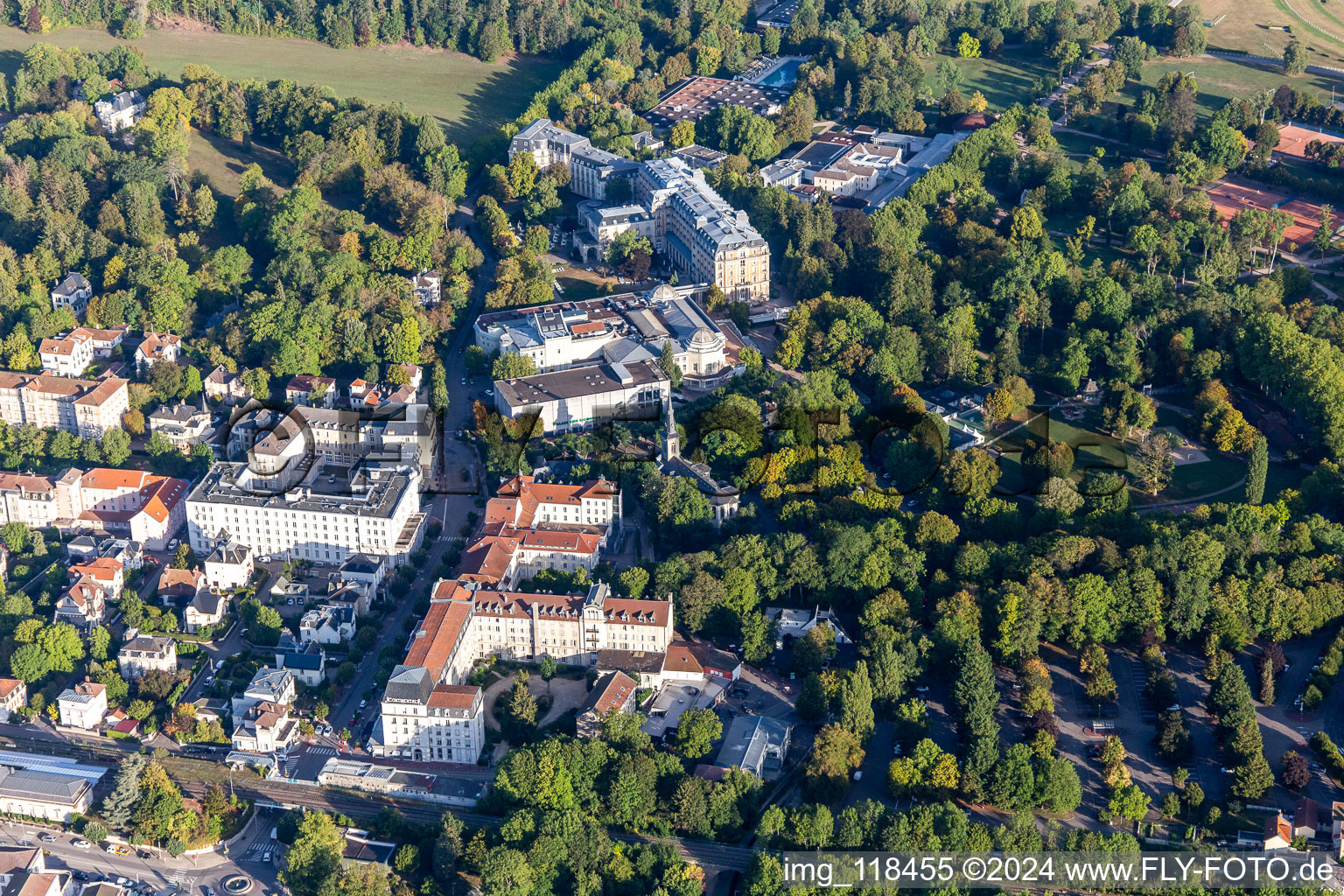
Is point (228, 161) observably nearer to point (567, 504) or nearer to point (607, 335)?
point (607, 335)

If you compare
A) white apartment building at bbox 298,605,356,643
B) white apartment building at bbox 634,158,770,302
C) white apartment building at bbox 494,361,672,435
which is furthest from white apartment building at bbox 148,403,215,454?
white apartment building at bbox 634,158,770,302

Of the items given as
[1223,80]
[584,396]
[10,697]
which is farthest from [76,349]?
[1223,80]

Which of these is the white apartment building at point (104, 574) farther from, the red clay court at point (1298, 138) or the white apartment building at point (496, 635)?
the red clay court at point (1298, 138)

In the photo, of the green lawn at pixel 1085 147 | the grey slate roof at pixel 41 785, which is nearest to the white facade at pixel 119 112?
the grey slate roof at pixel 41 785

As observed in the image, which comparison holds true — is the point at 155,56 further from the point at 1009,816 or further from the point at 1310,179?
the point at 1009,816

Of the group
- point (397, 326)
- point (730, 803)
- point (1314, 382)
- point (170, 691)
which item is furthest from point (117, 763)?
point (1314, 382)
